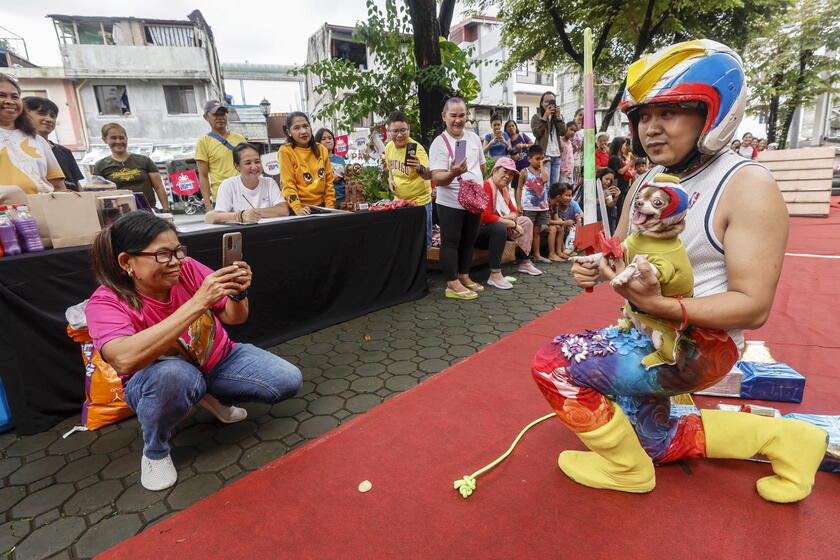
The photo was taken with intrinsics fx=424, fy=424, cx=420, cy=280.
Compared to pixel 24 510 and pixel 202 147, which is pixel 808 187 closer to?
pixel 202 147

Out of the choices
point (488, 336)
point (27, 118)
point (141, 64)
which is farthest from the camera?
point (141, 64)

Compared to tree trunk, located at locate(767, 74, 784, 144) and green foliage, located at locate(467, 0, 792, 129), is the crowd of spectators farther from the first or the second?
tree trunk, located at locate(767, 74, 784, 144)

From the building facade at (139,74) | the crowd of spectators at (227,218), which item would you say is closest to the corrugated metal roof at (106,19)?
the building facade at (139,74)

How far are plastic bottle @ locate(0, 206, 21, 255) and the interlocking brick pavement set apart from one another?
3.14 ft

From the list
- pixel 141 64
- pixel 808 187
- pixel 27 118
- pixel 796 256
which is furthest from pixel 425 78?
pixel 141 64

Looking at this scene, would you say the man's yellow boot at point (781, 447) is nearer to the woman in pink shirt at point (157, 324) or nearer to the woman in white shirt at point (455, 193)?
the woman in pink shirt at point (157, 324)

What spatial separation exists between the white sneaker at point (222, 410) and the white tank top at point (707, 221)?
Result: 2143 millimetres

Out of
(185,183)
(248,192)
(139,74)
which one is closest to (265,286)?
(248,192)

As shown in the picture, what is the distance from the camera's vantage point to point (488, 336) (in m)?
3.28

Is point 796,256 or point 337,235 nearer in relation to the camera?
point 337,235

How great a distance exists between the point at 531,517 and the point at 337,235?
8.67 ft

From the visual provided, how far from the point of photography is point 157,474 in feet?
5.95

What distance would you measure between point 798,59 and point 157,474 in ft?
74.0

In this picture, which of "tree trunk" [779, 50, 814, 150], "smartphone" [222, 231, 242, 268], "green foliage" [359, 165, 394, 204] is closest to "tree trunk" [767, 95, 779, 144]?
"tree trunk" [779, 50, 814, 150]
